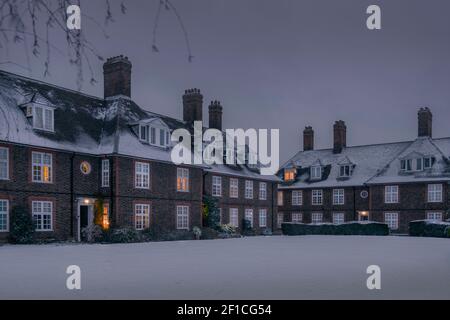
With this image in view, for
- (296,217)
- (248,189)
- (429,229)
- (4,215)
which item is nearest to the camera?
(4,215)

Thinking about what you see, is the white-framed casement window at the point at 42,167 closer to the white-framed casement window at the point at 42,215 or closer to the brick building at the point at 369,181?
the white-framed casement window at the point at 42,215

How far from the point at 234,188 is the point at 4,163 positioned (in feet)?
71.2

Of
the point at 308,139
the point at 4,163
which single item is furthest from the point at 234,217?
the point at 4,163

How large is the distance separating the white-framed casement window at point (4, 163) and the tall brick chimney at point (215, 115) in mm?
22954

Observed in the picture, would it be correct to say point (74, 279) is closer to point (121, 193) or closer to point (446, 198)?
point (121, 193)

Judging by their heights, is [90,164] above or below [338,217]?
above

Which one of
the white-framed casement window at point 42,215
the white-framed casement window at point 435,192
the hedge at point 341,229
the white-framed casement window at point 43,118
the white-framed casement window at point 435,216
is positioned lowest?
the hedge at point 341,229

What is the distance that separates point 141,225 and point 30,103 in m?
10.4

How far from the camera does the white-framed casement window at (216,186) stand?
40.6 metres

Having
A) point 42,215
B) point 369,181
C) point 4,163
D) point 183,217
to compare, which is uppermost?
point 4,163

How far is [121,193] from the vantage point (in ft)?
100

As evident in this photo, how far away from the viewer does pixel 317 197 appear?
2073 inches

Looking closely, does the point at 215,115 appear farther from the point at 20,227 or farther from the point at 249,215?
the point at 20,227

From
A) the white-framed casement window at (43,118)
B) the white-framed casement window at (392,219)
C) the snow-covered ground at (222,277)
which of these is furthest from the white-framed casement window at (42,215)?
the white-framed casement window at (392,219)
